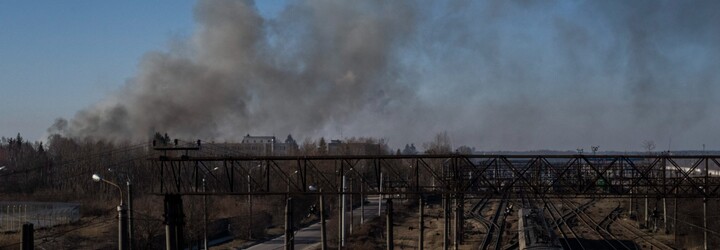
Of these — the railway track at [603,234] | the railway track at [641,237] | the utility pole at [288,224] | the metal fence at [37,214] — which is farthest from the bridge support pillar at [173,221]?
the railway track at [641,237]

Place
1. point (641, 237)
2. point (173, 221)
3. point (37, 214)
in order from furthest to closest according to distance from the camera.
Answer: point (37, 214) → point (641, 237) → point (173, 221)

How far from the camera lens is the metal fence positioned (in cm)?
3956

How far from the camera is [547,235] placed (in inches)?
1125

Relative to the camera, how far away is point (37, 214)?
41.5 meters

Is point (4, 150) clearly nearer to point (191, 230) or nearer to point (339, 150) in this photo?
point (339, 150)

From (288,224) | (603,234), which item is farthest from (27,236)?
(603,234)

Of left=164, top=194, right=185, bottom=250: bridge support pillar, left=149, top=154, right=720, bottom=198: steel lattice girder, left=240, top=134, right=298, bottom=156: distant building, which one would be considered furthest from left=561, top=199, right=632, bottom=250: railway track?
left=240, top=134, right=298, bottom=156: distant building

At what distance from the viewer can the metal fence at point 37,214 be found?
130ft

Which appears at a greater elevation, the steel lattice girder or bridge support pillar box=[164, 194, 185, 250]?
the steel lattice girder

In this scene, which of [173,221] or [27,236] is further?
[173,221]

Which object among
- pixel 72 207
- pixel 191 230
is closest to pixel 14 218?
pixel 72 207

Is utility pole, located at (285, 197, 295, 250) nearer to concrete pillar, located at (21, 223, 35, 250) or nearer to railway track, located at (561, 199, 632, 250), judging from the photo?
concrete pillar, located at (21, 223, 35, 250)

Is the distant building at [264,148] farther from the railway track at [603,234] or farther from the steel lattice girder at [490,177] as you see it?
the steel lattice girder at [490,177]

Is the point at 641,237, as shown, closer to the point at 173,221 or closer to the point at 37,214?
the point at 173,221
